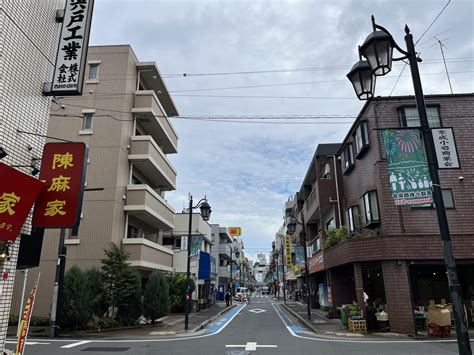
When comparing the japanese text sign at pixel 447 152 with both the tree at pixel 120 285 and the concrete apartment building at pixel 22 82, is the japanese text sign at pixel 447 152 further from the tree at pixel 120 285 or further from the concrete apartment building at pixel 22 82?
the tree at pixel 120 285

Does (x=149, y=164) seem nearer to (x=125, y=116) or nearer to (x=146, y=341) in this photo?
(x=125, y=116)

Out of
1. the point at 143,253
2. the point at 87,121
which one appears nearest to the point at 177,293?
the point at 143,253

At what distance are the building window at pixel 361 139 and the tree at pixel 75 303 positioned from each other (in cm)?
1627

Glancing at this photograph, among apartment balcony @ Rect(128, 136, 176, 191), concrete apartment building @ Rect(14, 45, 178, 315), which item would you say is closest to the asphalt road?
concrete apartment building @ Rect(14, 45, 178, 315)

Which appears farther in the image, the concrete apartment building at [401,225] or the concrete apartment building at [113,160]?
the concrete apartment building at [113,160]

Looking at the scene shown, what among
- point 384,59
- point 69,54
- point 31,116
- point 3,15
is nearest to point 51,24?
point 69,54

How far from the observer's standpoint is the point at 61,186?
25.9 feet

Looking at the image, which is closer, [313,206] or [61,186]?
[61,186]

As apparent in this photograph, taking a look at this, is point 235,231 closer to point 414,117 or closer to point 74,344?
point 414,117

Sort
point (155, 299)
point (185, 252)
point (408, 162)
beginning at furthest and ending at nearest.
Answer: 1. point (185, 252)
2. point (155, 299)
3. point (408, 162)

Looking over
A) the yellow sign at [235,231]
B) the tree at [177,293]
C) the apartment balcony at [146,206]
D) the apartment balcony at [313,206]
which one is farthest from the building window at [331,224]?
the yellow sign at [235,231]

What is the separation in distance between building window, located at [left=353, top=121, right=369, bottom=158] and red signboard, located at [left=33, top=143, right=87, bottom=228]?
53.6 ft

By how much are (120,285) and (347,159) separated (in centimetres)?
1606

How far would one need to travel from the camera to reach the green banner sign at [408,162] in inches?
322
